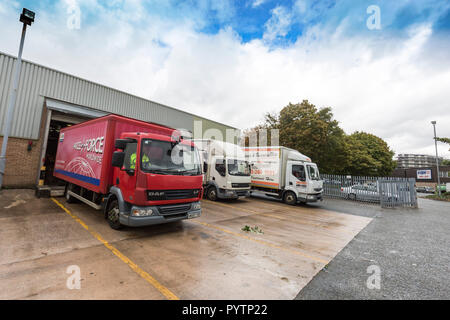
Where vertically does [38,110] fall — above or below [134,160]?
above

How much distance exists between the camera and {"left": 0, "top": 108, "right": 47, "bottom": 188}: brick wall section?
395 inches

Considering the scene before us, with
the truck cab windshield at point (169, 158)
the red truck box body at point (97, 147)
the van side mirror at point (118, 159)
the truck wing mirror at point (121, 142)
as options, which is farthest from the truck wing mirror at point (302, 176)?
the van side mirror at point (118, 159)

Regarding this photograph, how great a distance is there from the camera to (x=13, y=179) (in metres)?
10.1

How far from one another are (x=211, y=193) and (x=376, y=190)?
12661 mm

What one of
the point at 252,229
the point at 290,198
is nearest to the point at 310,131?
the point at 290,198

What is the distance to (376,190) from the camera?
567 inches

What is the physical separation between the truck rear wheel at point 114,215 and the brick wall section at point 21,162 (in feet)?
29.8

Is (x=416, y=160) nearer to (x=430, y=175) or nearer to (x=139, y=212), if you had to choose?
(x=430, y=175)

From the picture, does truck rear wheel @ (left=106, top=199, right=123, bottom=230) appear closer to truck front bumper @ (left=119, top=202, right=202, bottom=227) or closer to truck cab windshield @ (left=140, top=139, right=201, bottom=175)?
truck front bumper @ (left=119, top=202, right=202, bottom=227)

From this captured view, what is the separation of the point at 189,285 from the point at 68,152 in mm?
7896

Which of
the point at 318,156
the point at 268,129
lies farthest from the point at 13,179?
the point at 318,156

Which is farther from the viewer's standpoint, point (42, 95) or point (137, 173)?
point (42, 95)
